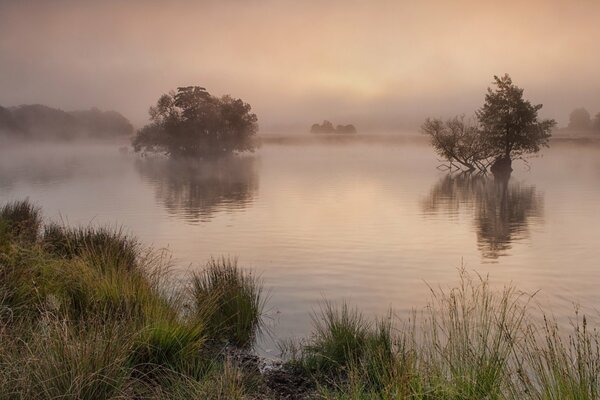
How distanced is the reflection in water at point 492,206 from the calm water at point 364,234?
83mm

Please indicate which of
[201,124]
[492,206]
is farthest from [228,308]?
[201,124]

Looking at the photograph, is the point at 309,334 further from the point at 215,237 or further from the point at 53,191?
the point at 53,191

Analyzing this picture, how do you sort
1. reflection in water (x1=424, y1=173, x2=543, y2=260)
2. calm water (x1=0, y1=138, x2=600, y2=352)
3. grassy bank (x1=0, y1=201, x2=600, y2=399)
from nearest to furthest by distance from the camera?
grassy bank (x1=0, y1=201, x2=600, y2=399)
calm water (x1=0, y1=138, x2=600, y2=352)
reflection in water (x1=424, y1=173, x2=543, y2=260)

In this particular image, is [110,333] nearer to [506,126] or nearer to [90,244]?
[90,244]

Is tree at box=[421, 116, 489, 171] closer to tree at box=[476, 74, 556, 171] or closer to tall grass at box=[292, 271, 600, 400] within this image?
tree at box=[476, 74, 556, 171]

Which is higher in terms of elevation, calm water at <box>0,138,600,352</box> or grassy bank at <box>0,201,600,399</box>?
grassy bank at <box>0,201,600,399</box>

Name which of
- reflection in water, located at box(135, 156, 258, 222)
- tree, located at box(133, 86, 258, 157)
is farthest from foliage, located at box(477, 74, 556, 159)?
tree, located at box(133, 86, 258, 157)

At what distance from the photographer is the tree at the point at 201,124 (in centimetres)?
9794

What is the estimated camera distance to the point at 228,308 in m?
11.3

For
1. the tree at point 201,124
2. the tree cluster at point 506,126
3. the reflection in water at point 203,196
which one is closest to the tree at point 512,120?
the tree cluster at point 506,126

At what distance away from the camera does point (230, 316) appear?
432 inches

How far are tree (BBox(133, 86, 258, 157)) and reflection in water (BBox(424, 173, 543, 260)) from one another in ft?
160

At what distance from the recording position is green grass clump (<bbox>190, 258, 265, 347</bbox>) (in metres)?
10.4

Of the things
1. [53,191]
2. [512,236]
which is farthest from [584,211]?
[53,191]
